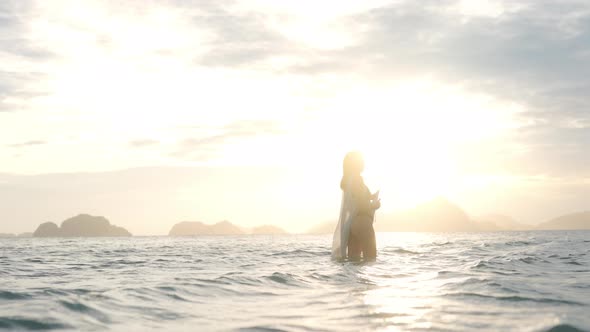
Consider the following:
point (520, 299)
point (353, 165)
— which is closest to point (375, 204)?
point (353, 165)

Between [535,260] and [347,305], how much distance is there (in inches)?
495

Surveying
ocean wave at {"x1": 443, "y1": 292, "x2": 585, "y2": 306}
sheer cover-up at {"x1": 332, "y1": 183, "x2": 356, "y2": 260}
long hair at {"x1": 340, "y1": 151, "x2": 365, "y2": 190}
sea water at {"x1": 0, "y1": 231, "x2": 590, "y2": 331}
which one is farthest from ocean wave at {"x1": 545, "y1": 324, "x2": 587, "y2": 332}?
long hair at {"x1": 340, "y1": 151, "x2": 365, "y2": 190}

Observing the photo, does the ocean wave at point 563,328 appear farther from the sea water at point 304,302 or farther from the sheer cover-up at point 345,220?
the sheer cover-up at point 345,220

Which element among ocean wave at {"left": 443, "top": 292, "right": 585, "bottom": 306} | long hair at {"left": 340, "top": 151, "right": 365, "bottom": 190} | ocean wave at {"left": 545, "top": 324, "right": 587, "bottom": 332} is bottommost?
ocean wave at {"left": 443, "top": 292, "right": 585, "bottom": 306}

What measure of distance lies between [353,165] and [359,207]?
145 cm

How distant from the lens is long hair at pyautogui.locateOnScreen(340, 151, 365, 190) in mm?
16969

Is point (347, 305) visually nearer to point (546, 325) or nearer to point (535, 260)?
point (546, 325)

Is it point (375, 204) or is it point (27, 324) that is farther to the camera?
point (375, 204)

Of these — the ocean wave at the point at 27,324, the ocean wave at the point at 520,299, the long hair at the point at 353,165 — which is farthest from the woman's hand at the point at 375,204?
the ocean wave at the point at 27,324

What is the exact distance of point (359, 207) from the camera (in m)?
16.6

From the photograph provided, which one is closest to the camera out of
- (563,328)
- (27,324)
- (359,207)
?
(563,328)

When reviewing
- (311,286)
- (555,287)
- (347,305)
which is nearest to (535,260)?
(555,287)

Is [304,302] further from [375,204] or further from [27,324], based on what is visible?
[375,204]

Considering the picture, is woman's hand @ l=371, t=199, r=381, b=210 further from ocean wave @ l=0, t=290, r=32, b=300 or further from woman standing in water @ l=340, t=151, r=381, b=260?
ocean wave @ l=0, t=290, r=32, b=300
